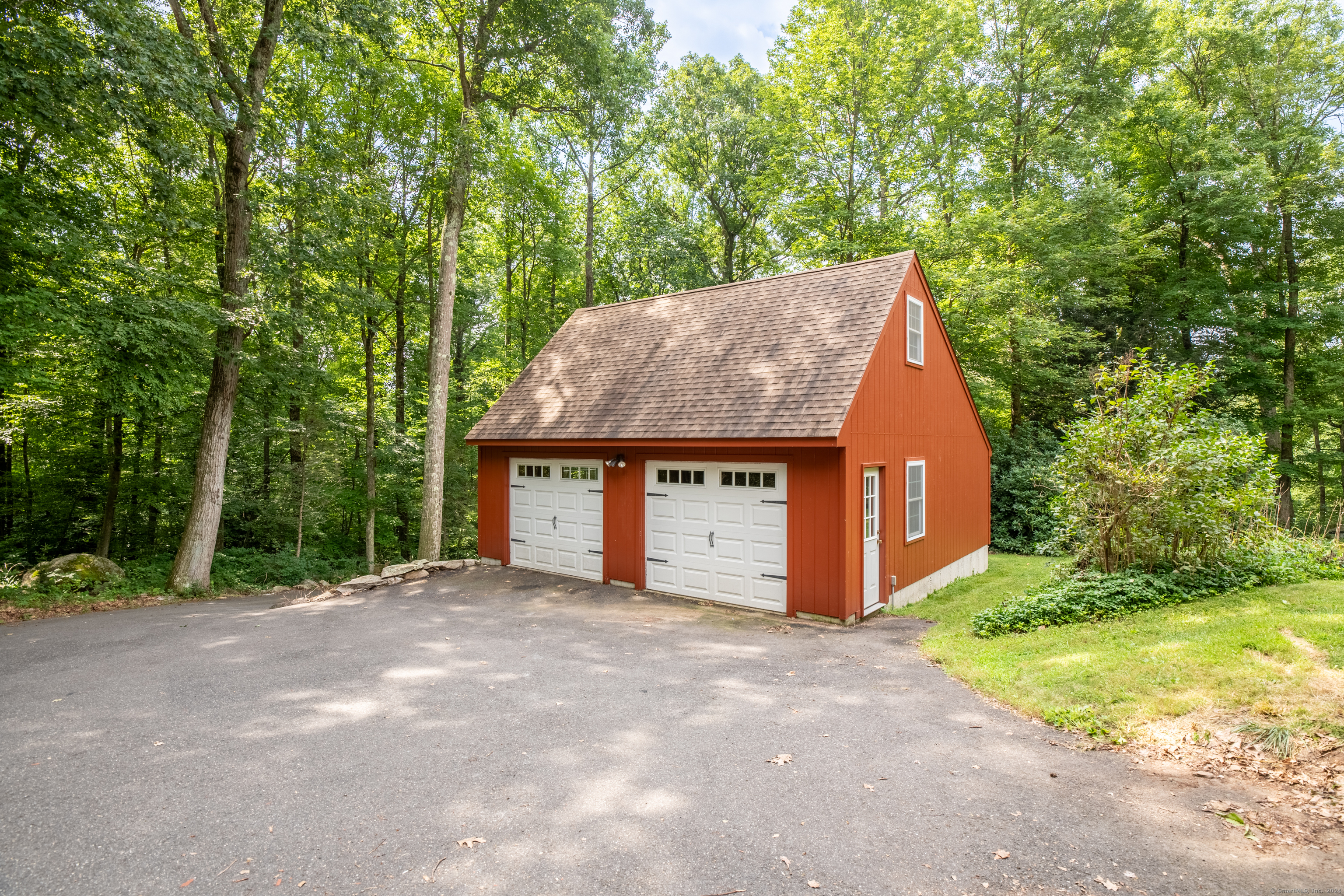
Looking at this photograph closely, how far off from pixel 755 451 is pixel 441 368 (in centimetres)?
766

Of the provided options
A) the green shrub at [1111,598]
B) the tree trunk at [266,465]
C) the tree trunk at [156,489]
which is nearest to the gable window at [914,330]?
the green shrub at [1111,598]

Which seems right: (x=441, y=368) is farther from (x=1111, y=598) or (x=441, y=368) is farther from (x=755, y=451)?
(x=1111, y=598)

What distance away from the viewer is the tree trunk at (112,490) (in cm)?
1284

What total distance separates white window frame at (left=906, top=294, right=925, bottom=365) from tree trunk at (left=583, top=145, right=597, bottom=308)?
1217 cm

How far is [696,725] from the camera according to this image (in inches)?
177

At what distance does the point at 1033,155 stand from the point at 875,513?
1585cm

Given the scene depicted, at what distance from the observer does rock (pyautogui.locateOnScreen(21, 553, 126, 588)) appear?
9.31m

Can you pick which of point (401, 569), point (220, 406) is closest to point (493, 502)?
point (401, 569)

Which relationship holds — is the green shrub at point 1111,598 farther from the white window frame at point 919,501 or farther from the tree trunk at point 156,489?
the tree trunk at point 156,489

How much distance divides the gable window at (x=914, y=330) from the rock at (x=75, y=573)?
13.5m

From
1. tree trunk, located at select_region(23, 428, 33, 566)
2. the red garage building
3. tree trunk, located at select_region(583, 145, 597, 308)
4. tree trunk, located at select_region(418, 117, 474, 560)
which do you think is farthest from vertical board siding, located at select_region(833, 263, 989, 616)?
tree trunk, located at select_region(23, 428, 33, 566)

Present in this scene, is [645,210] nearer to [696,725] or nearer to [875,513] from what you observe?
[875,513]

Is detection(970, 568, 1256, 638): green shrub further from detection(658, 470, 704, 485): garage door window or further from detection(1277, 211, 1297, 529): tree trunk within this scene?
detection(1277, 211, 1297, 529): tree trunk

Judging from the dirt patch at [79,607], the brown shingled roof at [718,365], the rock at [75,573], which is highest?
the brown shingled roof at [718,365]
